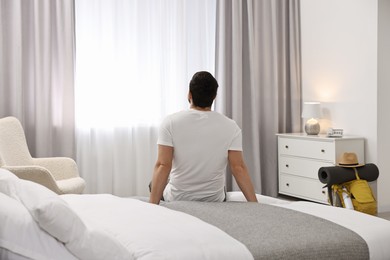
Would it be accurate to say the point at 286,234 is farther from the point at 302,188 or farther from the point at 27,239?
the point at 302,188

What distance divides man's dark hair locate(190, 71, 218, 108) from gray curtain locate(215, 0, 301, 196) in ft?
10.4

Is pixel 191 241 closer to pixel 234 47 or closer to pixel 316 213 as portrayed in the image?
pixel 316 213

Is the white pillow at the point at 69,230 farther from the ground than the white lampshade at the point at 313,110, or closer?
closer

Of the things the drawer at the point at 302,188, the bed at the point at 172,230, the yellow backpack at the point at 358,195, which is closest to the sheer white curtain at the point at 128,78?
the drawer at the point at 302,188

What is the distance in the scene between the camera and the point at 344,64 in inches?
237

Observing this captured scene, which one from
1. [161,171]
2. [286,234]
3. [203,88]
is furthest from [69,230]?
[203,88]

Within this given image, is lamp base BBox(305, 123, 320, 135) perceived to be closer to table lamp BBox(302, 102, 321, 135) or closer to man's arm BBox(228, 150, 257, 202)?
table lamp BBox(302, 102, 321, 135)

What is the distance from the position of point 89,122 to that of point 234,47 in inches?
69.8

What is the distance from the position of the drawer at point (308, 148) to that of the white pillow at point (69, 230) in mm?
4068

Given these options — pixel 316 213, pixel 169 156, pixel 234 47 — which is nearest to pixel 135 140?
pixel 234 47

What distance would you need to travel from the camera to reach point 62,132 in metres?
5.57

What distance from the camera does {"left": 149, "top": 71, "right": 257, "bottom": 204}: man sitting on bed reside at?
10.4 feet

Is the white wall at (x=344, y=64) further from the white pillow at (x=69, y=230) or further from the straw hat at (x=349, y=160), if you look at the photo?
the white pillow at (x=69, y=230)

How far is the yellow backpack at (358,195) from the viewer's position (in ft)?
17.0
